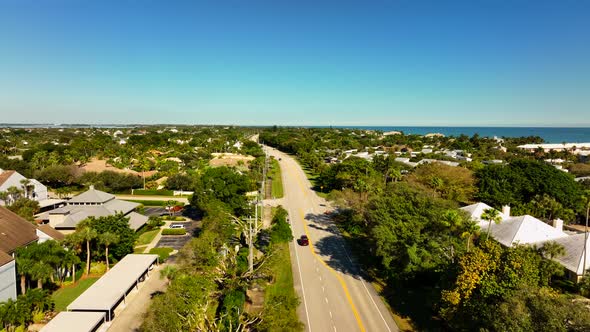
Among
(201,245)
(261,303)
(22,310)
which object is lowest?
(261,303)

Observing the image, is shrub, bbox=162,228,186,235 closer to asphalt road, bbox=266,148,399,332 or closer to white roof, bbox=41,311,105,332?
asphalt road, bbox=266,148,399,332

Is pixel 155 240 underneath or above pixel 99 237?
underneath

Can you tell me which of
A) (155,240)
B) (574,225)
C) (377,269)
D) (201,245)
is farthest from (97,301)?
(574,225)

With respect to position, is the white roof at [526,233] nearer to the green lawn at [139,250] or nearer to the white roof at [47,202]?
the green lawn at [139,250]

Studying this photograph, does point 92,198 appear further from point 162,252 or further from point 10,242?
point 10,242

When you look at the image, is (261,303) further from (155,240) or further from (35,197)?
(35,197)

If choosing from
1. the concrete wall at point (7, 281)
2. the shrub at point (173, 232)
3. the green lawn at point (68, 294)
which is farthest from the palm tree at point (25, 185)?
the concrete wall at point (7, 281)

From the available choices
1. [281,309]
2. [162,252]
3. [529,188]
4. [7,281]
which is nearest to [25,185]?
[162,252]
